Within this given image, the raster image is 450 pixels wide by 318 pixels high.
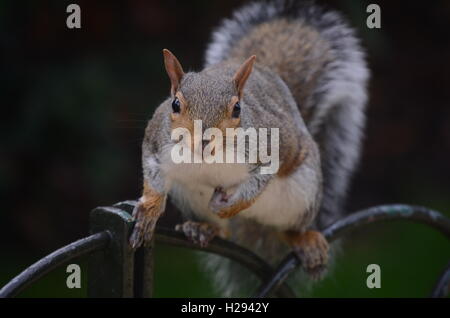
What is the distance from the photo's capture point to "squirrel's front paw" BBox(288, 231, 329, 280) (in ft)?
4.08

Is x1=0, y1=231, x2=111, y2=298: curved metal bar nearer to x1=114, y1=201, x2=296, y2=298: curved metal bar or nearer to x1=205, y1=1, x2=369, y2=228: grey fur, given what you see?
x1=114, y1=201, x2=296, y2=298: curved metal bar

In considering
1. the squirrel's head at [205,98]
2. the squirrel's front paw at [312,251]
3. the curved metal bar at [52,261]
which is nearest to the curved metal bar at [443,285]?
the squirrel's front paw at [312,251]

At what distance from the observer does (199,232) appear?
108 cm

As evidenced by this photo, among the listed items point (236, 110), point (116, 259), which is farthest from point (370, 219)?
point (116, 259)

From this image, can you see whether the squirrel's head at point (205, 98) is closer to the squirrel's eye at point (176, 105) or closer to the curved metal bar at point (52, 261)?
the squirrel's eye at point (176, 105)

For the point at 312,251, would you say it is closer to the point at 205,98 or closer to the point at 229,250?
the point at 229,250

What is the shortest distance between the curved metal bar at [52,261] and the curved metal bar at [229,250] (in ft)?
0.35

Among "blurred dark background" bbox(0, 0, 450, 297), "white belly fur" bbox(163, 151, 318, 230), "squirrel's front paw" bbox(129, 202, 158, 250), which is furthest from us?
"blurred dark background" bbox(0, 0, 450, 297)

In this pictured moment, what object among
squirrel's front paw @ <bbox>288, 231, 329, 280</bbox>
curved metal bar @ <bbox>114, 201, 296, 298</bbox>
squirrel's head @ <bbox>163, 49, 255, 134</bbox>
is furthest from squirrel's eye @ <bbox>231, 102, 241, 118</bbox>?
squirrel's front paw @ <bbox>288, 231, 329, 280</bbox>

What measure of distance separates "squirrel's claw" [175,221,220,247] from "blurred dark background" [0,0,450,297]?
0.60 m

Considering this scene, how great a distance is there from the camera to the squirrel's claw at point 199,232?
995mm

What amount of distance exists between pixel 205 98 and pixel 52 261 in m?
0.26

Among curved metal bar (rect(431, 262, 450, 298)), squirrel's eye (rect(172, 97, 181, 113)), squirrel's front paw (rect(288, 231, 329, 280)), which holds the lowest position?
curved metal bar (rect(431, 262, 450, 298))

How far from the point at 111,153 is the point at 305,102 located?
29.0 inches
